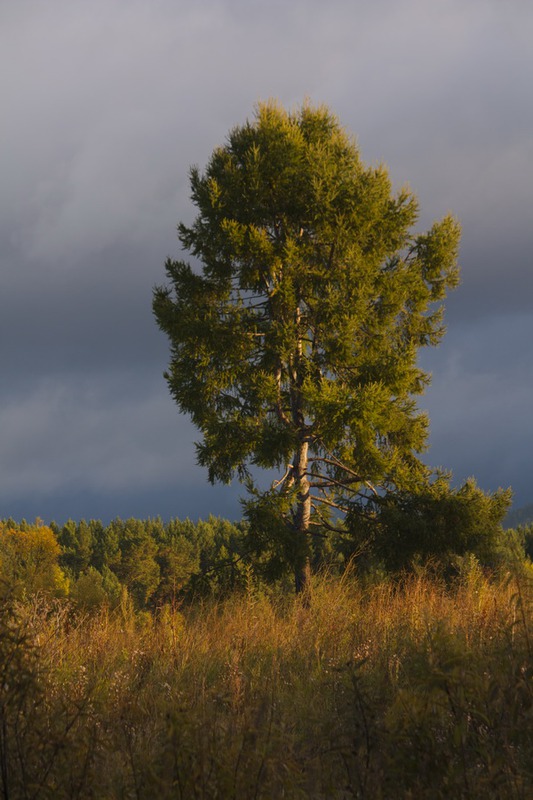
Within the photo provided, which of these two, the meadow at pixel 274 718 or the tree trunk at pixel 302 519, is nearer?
the meadow at pixel 274 718

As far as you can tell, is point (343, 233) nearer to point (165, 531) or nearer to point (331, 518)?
point (331, 518)

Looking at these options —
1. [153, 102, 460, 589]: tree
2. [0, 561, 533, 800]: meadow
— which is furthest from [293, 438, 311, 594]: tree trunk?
[0, 561, 533, 800]: meadow

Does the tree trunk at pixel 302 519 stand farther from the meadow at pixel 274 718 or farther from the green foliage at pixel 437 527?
the meadow at pixel 274 718

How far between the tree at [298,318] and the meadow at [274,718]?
7.08 m

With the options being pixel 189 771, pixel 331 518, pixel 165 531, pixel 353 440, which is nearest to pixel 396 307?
pixel 353 440

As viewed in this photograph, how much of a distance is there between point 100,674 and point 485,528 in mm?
10325

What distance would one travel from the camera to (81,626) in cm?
767

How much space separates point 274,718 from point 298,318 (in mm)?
11488

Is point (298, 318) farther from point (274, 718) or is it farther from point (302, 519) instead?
point (274, 718)

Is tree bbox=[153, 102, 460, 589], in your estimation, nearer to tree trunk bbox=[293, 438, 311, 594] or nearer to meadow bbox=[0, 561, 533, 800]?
tree trunk bbox=[293, 438, 311, 594]

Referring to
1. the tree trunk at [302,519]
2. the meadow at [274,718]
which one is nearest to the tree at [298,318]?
the tree trunk at [302,519]

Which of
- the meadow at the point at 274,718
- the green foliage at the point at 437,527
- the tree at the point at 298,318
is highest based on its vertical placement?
the tree at the point at 298,318

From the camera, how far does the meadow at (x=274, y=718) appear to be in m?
2.89

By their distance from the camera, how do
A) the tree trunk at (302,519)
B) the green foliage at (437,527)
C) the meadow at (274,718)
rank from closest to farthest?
the meadow at (274,718), the tree trunk at (302,519), the green foliage at (437,527)
